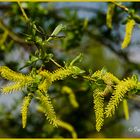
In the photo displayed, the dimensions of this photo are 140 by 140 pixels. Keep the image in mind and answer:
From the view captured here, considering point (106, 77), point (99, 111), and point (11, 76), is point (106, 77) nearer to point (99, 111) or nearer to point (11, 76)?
point (99, 111)

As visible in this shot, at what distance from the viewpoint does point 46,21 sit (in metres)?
3.19

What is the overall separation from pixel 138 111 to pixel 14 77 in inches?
82.2

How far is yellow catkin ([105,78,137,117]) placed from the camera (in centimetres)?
111

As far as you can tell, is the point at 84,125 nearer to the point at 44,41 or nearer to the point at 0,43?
the point at 0,43

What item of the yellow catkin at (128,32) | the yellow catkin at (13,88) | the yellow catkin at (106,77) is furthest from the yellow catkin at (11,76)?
the yellow catkin at (128,32)

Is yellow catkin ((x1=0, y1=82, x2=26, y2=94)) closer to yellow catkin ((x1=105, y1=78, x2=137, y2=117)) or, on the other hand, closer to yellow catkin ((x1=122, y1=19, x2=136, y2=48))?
yellow catkin ((x1=105, y1=78, x2=137, y2=117))

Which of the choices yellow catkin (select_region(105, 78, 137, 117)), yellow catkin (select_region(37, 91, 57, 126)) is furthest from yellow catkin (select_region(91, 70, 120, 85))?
yellow catkin (select_region(37, 91, 57, 126))

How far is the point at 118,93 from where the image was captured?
3.68 ft

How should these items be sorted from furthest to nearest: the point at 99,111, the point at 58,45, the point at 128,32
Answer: the point at 58,45 < the point at 128,32 < the point at 99,111

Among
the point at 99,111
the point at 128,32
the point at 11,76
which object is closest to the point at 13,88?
the point at 11,76

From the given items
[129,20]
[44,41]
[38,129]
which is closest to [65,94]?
[38,129]

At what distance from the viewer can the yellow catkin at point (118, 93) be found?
3.63ft

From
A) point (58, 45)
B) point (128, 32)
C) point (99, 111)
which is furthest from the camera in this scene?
point (58, 45)

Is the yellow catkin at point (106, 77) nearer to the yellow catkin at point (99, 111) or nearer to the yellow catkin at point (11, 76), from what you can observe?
the yellow catkin at point (99, 111)
